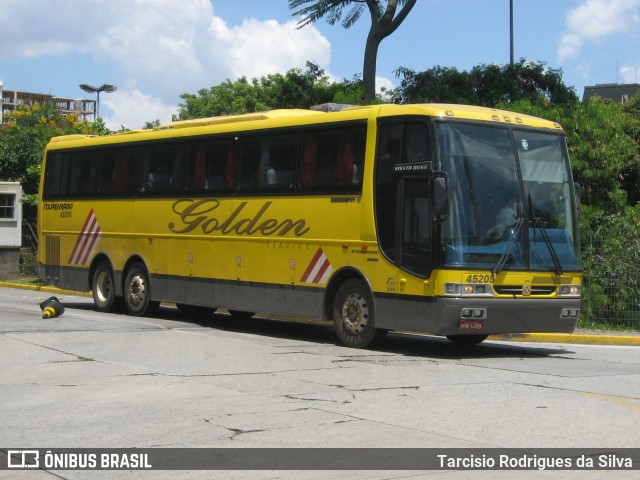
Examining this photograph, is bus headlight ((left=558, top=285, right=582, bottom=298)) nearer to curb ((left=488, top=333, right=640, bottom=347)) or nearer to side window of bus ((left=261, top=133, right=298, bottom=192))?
curb ((left=488, top=333, right=640, bottom=347))

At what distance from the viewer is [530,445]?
26.9 ft

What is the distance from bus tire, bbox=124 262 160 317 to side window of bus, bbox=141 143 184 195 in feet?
5.22

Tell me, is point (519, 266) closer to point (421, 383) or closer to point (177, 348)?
point (421, 383)

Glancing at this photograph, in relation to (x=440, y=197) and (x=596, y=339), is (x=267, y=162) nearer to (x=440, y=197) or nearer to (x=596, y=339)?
(x=440, y=197)

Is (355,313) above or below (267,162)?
below

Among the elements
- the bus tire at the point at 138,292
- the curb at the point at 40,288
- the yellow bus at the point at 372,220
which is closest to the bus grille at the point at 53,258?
the bus tire at the point at 138,292

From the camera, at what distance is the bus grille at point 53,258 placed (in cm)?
2344

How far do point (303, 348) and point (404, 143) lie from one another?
3.29 m

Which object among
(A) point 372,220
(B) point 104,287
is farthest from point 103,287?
(A) point 372,220

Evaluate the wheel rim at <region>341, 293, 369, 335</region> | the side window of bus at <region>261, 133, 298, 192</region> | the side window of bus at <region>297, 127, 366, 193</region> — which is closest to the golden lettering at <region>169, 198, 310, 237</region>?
the side window of bus at <region>261, 133, 298, 192</region>

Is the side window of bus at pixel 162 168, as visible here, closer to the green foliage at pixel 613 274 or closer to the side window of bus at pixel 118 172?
the side window of bus at pixel 118 172

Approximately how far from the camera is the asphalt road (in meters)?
8.41

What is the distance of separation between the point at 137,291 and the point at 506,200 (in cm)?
892

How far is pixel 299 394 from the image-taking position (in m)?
10.7
